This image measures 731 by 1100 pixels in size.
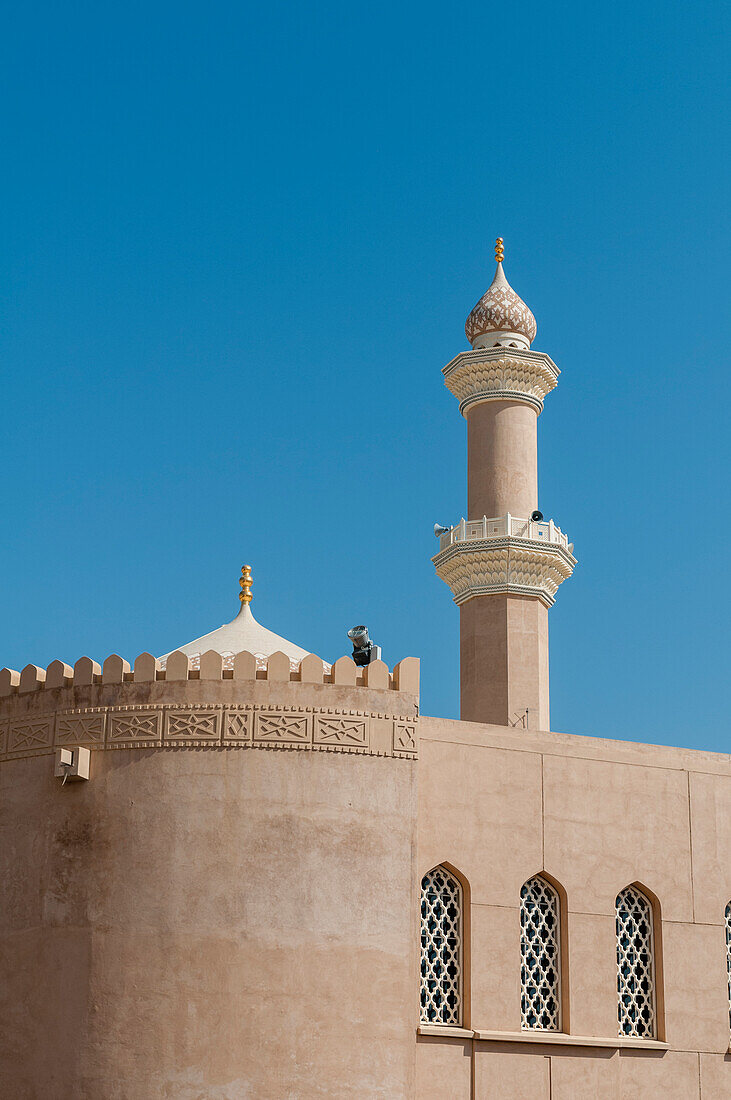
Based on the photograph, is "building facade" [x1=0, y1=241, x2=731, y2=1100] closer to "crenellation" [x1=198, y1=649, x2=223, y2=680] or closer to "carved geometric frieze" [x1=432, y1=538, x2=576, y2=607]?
"crenellation" [x1=198, y1=649, x2=223, y2=680]

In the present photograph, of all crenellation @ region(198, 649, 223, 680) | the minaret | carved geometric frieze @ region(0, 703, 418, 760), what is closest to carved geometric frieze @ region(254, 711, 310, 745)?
carved geometric frieze @ region(0, 703, 418, 760)

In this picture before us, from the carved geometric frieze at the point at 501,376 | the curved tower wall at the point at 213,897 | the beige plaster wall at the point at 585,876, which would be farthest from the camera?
the carved geometric frieze at the point at 501,376

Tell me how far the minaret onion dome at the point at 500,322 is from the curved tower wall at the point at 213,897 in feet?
37.0

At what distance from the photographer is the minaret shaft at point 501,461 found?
23.5 metres

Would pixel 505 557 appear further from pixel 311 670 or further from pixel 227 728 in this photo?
pixel 227 728

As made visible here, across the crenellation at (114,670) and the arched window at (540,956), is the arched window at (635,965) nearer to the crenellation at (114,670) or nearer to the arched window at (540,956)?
the arched window at (540,956)

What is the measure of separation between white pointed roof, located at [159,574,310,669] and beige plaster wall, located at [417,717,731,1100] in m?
2.30

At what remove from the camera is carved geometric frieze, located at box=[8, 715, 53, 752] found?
14469 mm

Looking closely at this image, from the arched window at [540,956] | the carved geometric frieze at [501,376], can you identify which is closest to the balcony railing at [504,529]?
the carved geometric frieze at [501,376]

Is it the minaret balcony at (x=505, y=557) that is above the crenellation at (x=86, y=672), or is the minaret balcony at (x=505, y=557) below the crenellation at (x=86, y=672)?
above

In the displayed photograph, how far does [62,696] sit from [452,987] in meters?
4.66

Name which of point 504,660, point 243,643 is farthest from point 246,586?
point 504,660

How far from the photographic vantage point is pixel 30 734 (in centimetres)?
1461

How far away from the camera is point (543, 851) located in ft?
50.1
